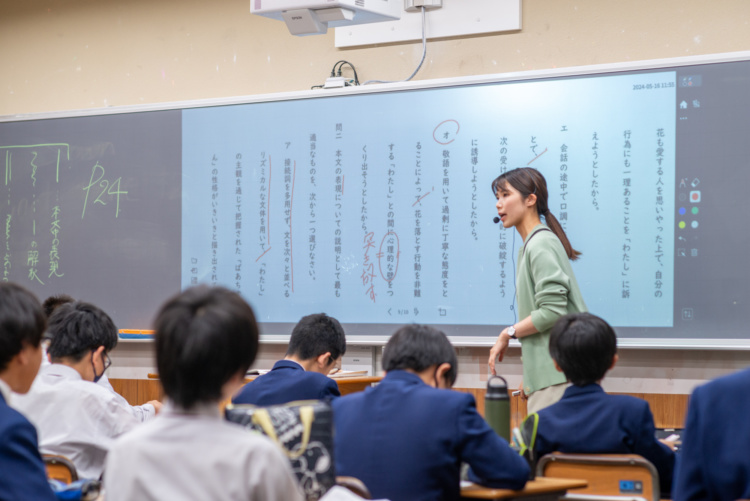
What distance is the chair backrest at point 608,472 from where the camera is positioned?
192cm

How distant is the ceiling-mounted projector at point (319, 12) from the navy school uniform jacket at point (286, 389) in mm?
1632

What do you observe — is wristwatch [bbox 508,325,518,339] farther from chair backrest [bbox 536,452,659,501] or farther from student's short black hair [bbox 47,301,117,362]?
student's short black hair [bbox 47,301,117,362]

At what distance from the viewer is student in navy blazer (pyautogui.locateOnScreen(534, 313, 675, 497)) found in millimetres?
2133

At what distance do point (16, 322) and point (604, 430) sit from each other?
1.46 meters

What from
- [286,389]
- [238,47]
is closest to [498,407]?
[286,389]

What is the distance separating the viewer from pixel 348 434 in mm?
1875

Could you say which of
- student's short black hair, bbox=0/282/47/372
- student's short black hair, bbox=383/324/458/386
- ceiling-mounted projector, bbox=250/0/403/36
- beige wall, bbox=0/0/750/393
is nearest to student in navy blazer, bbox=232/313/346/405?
student's short black hair, bbox=383/324/458/386

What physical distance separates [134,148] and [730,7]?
301 cm

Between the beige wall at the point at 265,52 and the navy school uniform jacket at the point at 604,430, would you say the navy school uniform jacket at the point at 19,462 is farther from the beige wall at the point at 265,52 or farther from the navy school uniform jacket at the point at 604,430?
the beige wall at the point at 265,52

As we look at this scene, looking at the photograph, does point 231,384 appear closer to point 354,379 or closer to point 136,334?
point 354,379

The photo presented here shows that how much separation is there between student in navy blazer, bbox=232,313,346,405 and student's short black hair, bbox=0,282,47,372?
3.73ft

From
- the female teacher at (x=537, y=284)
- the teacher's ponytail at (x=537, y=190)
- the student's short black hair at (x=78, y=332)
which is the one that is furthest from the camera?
the teacher's ponytail at (x=537, y=190)

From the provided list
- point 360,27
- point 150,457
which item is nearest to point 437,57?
point 360,27

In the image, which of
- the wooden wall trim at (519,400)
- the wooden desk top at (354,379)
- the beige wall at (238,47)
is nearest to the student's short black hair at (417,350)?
the wooden wall trim at (519,400)
